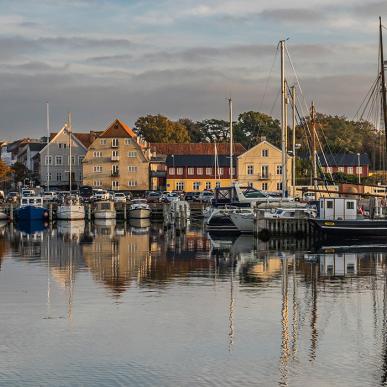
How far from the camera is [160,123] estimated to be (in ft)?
596

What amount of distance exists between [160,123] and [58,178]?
105ft

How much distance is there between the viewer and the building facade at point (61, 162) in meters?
155

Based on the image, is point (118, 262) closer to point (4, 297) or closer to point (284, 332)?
point (4, 297)

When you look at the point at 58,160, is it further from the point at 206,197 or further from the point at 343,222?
the point at 343,222

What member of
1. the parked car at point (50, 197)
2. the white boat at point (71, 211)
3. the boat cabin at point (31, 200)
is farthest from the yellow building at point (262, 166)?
the boat cabin at point (31, 200)

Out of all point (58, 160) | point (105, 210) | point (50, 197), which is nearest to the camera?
point (105, 210)

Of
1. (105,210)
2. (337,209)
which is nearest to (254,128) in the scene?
(105,210)

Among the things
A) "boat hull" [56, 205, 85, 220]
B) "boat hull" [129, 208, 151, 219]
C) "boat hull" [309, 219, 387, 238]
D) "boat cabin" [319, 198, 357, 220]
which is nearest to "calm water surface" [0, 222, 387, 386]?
"boat hull" [309, 219, 387, 238]

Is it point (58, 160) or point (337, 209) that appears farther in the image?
point (58, 160)

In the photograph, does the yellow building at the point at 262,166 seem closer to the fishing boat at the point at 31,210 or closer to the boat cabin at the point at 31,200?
the boat cabin at the point at 31,200

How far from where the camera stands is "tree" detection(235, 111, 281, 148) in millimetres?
179250

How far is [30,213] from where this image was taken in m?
104

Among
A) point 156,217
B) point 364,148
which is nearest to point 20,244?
point 156,217

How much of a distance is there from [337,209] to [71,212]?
137ft
